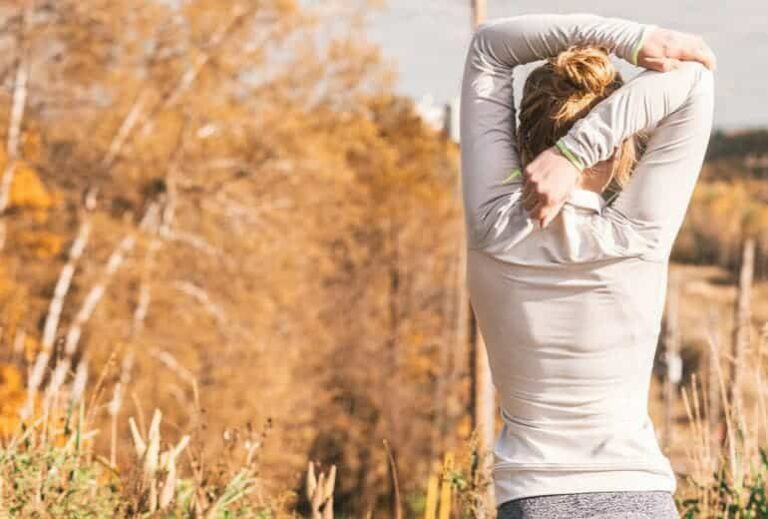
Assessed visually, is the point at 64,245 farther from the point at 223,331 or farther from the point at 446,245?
the point at 446,245

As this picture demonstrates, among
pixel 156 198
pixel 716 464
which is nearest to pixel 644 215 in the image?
pixel 716 464

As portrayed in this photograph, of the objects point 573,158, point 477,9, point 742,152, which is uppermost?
point 477,9

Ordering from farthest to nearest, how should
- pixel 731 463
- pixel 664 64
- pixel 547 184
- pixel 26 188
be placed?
pixel 26 188, pixel 731 463, pixel 664 64, pixel 547 184

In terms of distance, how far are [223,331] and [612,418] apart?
24178 mm

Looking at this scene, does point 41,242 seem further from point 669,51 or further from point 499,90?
point 669,51

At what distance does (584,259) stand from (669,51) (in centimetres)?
30

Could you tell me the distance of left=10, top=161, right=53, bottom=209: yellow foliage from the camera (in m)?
23.0

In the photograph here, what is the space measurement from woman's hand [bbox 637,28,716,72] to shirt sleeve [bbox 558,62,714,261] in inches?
0.6

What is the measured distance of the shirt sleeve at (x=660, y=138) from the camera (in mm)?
1615

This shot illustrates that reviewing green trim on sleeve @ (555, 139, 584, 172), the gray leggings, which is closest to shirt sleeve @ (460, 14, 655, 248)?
green trim on sleeve @ (555, 139, 584, 172)

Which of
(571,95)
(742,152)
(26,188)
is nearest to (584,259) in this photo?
(571,95)

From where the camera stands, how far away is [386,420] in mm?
35719

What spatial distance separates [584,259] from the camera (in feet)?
5.25

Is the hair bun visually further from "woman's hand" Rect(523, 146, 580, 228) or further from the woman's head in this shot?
"woman's hand" Rect(523, 146, 580, 228)
